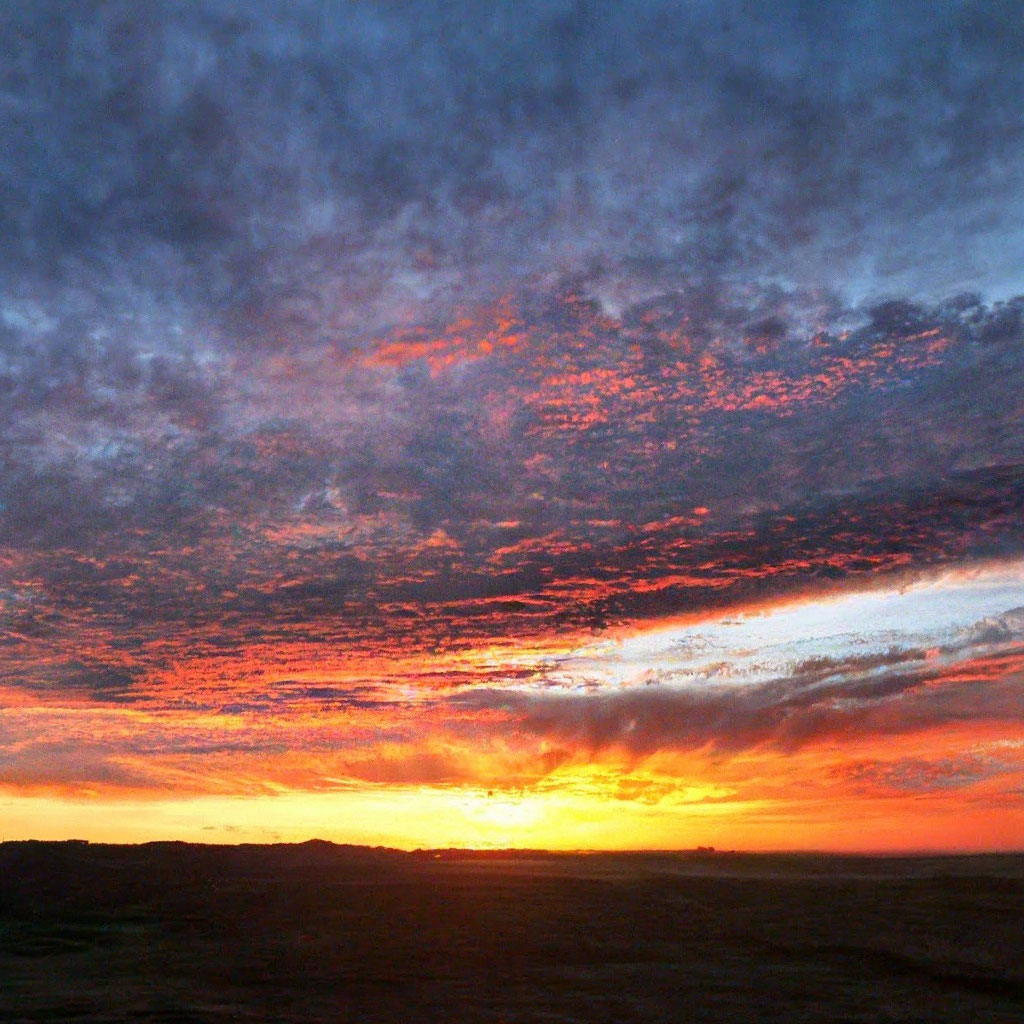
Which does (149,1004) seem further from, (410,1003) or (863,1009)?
(863,1009)

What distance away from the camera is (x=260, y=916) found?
51500 mm

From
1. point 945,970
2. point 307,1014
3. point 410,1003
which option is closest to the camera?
point 307,1014

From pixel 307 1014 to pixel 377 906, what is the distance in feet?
101

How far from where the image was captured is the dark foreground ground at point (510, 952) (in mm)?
27172

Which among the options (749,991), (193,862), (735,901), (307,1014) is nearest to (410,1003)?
(307,1014)

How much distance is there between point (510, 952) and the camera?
1479 inches

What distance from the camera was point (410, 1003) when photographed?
27.8 meters

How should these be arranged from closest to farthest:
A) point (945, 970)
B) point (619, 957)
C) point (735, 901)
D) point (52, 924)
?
point (945, 970) → point (619, 957) → point (52, 924) → point (735, 901)

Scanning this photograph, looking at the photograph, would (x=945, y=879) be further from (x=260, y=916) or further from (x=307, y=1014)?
(x=307, y=1014)

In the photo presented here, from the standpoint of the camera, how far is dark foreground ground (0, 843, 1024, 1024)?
27172 mm

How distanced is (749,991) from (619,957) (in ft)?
26.6

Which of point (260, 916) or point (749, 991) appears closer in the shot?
point (749, 991)

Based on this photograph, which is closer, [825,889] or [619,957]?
[619,957]

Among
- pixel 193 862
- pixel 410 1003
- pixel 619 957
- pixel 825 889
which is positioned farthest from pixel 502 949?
pixel 193 862
